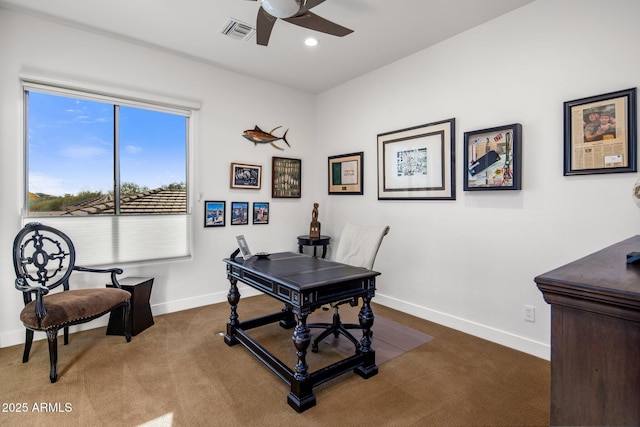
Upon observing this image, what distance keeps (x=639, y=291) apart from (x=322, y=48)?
11.1 ft

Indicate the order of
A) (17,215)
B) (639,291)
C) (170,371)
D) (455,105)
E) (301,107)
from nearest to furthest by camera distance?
(639,291)
(170,371)
(17,215)
(455,105)
(301,107)

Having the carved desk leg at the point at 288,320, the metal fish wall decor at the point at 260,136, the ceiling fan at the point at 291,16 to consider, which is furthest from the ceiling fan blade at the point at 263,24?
the carved desk leg at the point at 288,320

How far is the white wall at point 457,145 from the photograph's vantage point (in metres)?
2.37

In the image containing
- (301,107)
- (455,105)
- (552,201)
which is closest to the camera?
(552,201)

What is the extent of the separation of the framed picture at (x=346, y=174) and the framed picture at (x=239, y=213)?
1.27 metres

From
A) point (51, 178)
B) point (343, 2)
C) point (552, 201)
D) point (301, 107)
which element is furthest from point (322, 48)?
point (51, 178)

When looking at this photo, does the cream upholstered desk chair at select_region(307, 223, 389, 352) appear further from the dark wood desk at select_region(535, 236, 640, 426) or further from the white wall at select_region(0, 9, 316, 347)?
the dark wood desk at select_region(535, 236, 640, 426)

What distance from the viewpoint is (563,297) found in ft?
2.43

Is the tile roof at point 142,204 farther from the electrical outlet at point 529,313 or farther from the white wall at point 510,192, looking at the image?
the electrical outlet at point 529,313

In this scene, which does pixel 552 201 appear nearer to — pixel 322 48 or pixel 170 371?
pixel 322 48

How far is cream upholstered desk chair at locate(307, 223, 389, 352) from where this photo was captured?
2727 millimetres

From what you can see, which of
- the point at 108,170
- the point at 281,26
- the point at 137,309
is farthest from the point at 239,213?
the point at 281,26

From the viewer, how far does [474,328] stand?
119 inches

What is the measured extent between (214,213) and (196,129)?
102 cm
